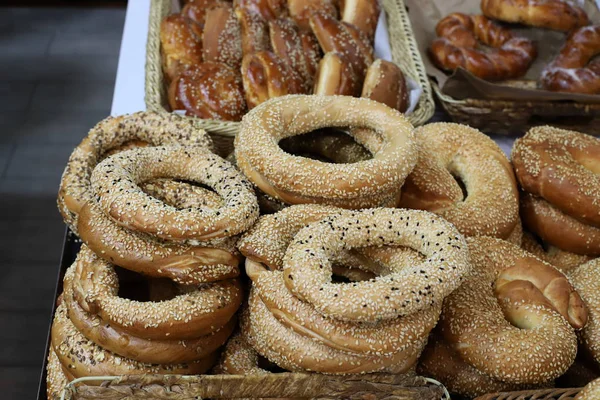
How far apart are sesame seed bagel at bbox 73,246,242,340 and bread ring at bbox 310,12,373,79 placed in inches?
56.5

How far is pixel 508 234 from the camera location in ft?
6.99

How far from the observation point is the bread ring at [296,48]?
2.84m

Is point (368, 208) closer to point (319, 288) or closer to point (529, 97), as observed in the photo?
point (319, 288)

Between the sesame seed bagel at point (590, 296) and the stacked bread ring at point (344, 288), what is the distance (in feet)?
1.78

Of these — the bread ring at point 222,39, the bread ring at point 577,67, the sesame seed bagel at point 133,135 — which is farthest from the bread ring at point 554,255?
the bread ring at point 222,39

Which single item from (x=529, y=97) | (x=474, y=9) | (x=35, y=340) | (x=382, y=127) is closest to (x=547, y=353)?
(x=382, y=127)

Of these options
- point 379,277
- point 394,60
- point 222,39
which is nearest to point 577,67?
point 394,60

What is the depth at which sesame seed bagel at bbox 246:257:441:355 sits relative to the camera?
4.90ft

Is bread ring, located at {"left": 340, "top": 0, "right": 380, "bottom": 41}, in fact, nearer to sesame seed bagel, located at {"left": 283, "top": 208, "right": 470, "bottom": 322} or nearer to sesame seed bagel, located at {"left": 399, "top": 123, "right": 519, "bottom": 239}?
sesame seed bagel, located at {"left": 399, "top": 123, "right": 519, "bottom": 239}

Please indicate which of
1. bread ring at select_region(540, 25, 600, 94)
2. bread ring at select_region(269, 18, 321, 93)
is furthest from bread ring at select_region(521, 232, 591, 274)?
bread ring at select_region(269, 18, 321, 93)

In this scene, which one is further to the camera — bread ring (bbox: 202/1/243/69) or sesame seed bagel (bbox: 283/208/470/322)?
bread ring (bbox: 202/1/243/69)

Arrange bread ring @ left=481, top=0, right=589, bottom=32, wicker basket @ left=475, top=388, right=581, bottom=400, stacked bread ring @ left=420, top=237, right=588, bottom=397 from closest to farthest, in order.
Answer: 1. wicker basket @ left=475, top=388, right=581, bottom=400
2. stacked bread ring @ left=420, top=237, right=588, bottom=397
3. bread ring @ left=481, top=0, right=589, bottom=32

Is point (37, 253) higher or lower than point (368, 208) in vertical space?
lower

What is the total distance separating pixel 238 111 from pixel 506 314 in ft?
4.91
